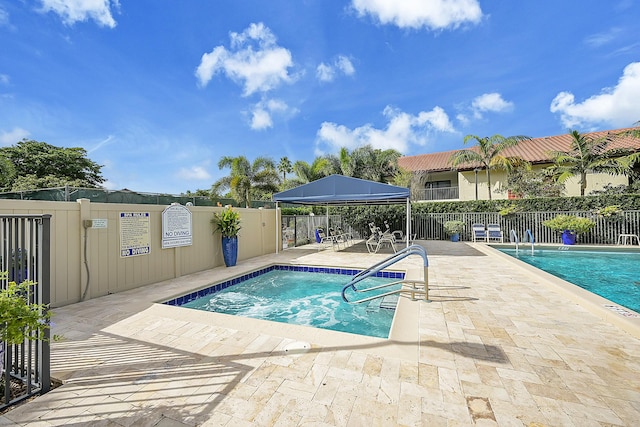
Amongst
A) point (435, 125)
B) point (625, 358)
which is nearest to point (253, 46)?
point (625, 358)

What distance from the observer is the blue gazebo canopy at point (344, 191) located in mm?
8898

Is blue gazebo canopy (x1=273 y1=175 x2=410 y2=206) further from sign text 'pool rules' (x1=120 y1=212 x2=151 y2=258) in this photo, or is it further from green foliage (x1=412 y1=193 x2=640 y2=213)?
green foliage (x1=412 y1=193 x2=640 y2=213)

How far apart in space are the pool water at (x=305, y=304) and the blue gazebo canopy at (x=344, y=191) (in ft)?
9.64

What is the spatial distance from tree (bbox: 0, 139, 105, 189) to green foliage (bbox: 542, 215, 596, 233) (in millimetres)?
32331

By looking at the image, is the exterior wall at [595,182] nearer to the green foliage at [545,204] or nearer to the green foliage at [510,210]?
the green foliage at [545,204]

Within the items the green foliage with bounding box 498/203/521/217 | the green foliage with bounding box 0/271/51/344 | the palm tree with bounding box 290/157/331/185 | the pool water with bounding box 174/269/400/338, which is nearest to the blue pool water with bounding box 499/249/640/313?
the green foliage with bounding box 498/203/521/217

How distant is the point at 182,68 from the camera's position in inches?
497

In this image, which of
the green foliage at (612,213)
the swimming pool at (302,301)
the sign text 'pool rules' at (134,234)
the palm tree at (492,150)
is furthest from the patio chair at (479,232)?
the sign text 'pool rules' at (134,234)

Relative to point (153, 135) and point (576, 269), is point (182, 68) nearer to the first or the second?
point (153, 135)

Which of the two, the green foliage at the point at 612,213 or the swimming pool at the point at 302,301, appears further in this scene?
the green foliage at the point at 612,213

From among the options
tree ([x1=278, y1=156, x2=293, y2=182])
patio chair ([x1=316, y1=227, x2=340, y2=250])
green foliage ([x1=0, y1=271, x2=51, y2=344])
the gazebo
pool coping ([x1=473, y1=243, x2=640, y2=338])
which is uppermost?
tree ([x1=278, y1=156, x2=293, y2=182])

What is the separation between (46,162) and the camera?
2500 centimetres

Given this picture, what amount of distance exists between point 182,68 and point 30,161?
74.7 feet

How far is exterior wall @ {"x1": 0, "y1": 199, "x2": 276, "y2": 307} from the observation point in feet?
13.9
